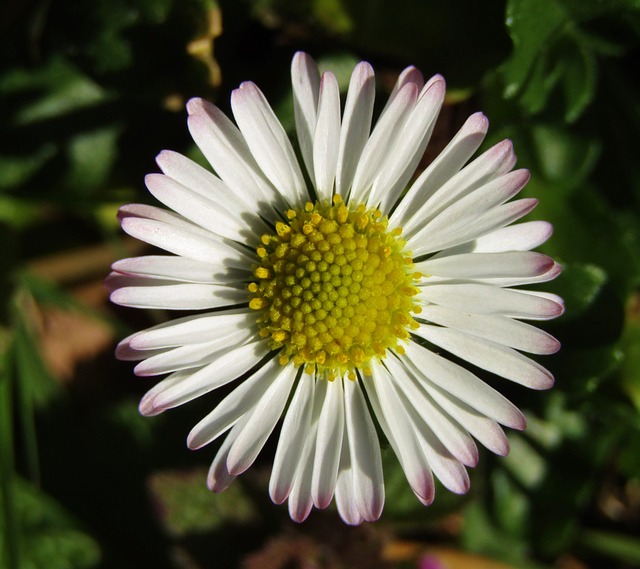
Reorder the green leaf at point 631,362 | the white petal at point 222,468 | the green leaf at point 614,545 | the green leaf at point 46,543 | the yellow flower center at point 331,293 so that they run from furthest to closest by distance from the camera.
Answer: the green leaf at point 614,545 < the green leaf at point 46,543 < the green leaf at point 631,362 < the yellow flower center at point 331,293 < the white petal at point 222,468

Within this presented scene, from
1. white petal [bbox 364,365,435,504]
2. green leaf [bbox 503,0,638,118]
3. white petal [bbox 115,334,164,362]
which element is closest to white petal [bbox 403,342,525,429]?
white petal [bbox 364,365,435,504]

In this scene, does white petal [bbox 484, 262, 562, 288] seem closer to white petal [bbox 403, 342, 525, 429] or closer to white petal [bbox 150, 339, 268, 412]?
white petal [bbox 403, 342, 525, 429]

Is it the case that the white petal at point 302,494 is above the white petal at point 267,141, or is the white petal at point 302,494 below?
below

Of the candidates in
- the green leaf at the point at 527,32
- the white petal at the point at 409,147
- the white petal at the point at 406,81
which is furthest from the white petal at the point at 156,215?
the green leaf at the point at 527,32

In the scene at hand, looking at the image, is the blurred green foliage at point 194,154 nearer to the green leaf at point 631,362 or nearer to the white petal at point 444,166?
the green leaf at point 631,362

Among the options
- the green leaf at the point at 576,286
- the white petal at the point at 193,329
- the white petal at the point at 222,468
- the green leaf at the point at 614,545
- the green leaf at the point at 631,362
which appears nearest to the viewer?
the white petal at the point at 193,329

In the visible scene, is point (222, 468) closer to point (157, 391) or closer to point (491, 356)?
point (157, 391)

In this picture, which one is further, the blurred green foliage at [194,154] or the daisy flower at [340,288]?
the blurred green foliage at [194,154]

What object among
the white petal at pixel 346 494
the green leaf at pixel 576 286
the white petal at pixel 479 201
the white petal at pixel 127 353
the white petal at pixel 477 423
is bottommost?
the white petal at pixel 346 494

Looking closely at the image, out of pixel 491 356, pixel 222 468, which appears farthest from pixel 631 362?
pixel 222 468
